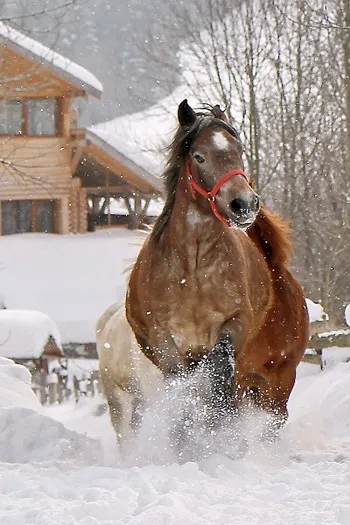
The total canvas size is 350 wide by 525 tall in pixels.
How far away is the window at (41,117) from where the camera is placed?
979 inches

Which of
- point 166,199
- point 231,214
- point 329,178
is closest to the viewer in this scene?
point 231,214

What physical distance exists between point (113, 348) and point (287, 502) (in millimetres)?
3263

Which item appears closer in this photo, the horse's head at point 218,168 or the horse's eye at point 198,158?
the horse's head at point 218,168

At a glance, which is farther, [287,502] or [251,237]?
[251,237]

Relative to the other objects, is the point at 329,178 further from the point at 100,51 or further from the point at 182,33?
the point at 100,51

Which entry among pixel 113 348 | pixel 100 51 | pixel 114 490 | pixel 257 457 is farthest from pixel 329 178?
pixel 100 51

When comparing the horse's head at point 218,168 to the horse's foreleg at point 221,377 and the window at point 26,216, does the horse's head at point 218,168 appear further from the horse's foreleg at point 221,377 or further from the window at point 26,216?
the window at point 26,216

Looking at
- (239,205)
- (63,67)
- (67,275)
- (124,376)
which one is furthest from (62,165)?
(239,205)

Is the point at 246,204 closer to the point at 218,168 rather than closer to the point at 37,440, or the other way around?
the point at 218,168

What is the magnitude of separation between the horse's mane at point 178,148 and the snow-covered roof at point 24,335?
10.3m

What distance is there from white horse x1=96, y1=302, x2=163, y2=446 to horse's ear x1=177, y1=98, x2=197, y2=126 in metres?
1.70

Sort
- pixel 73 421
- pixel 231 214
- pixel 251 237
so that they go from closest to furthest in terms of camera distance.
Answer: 1. pixel 231 214
2. pixel 251 237
3. pixel 73 421

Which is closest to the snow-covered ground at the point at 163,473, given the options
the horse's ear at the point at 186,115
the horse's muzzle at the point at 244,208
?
the horse's muzzle at the point at 244,208

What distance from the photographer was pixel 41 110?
24984 mm
